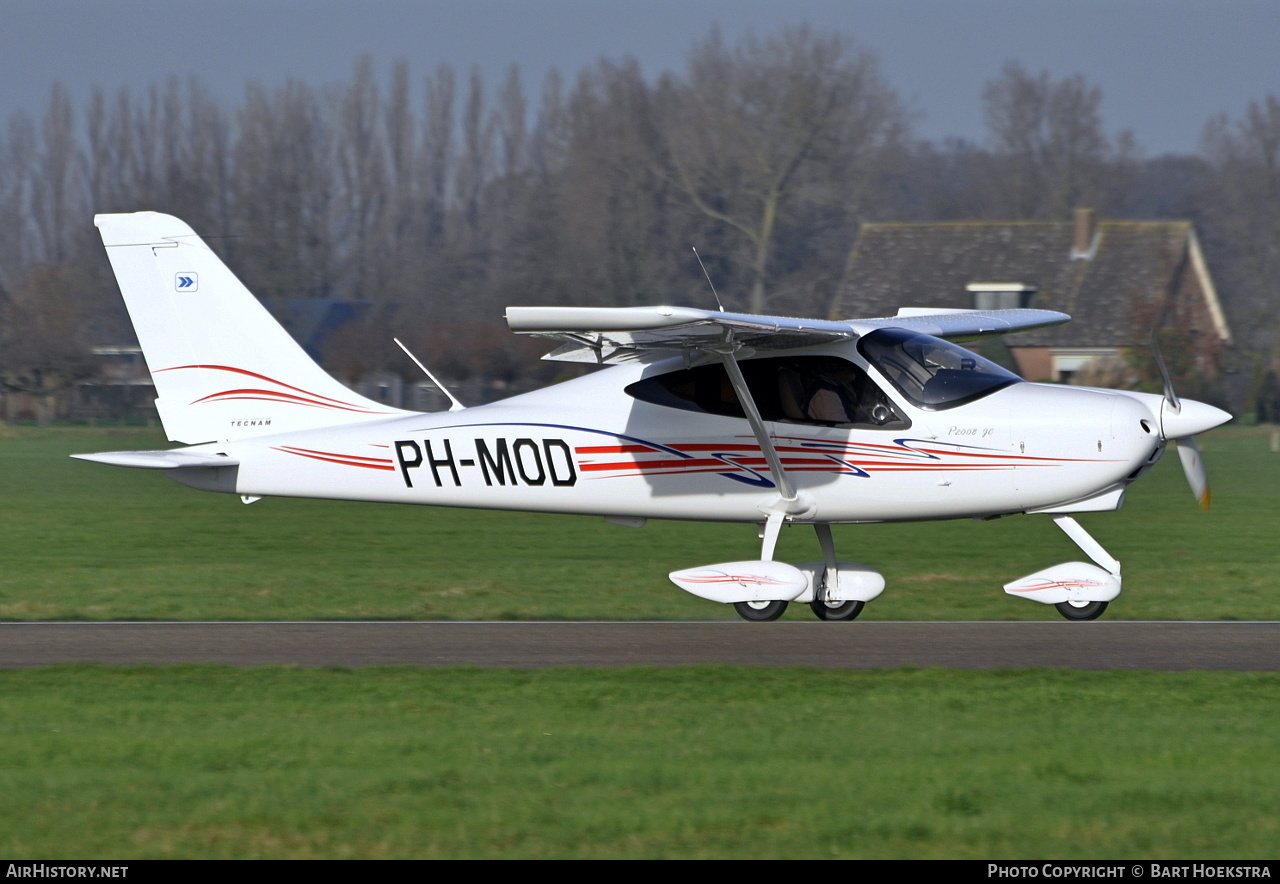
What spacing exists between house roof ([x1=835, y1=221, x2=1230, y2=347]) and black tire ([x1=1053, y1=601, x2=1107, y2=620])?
45.2 metres

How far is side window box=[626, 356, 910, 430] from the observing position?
11422 millimetres

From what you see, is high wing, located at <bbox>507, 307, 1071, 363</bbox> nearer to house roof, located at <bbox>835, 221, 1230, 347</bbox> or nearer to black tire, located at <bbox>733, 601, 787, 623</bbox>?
black tire, located at <bbox>733, 601, 787, 623</bbox>

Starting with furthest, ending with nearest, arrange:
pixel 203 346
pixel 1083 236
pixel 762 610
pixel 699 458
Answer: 1. pixel 1083 236
2. pixel 203 346
3. pixel 699 458
4. pixel 762 610

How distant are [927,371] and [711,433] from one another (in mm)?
1621

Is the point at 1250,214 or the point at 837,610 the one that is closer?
the point at 837,610

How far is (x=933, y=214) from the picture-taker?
268 ft

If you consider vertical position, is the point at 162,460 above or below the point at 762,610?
above

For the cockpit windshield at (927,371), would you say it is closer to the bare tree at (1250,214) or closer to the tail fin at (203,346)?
the tail fin at (203,346)

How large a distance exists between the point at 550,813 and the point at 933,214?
257 feet

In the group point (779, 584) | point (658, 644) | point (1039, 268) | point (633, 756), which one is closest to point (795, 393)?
point (779, 584)

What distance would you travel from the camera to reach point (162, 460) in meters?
11.9

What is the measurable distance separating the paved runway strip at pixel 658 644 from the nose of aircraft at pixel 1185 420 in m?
1.35

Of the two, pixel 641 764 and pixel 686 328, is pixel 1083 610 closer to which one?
pixel 686 328
